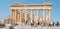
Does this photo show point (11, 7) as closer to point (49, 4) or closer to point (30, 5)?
point (30, 5)

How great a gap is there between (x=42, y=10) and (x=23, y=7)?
5733 mm

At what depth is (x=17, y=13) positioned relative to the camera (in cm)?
7312

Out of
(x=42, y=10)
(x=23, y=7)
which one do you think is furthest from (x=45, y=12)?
(x=23, y=7)

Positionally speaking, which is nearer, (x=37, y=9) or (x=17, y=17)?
(x=37, y=9)

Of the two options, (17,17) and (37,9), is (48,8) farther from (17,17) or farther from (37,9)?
(17,17)

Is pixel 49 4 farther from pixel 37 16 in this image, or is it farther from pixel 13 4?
pixel 13 4

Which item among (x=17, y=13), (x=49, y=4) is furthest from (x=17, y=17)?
(x=49, y=4)

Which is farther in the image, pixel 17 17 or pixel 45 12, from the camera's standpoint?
pixel 17 17

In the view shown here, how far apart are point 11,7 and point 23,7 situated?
12.8 ft

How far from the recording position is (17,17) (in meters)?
73.1

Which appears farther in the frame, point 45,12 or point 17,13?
point 17,13

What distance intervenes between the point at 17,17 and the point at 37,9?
8.36m

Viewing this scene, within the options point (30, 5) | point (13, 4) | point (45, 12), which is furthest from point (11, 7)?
point (45, 12)

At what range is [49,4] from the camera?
67.7m
